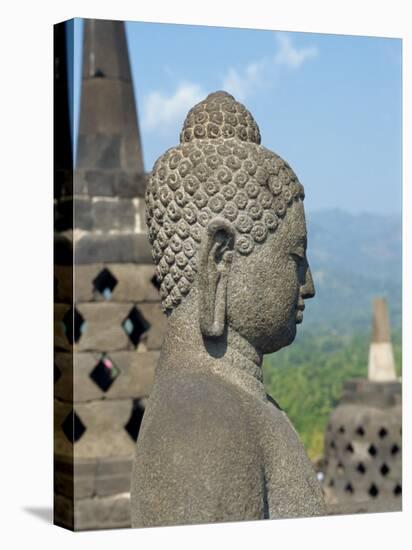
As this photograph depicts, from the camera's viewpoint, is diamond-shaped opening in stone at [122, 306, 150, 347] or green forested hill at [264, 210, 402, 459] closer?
diamond-shaped opening in stone at [122, 306, 150, 347]

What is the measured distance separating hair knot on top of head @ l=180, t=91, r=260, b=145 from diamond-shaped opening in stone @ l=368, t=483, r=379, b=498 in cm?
770

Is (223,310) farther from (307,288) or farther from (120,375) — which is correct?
(120,375)

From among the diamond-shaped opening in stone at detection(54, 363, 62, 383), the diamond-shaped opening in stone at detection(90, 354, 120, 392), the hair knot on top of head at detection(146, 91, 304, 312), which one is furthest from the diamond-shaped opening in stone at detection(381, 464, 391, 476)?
the hair knot on top of head at detection(146, 91, 304, 312)

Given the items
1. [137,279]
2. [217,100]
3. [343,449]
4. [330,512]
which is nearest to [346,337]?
[343,449]

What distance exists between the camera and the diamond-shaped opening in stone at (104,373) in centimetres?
1063

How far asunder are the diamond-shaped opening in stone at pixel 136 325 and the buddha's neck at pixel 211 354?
5.78 meters

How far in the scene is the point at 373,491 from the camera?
12.4 meters

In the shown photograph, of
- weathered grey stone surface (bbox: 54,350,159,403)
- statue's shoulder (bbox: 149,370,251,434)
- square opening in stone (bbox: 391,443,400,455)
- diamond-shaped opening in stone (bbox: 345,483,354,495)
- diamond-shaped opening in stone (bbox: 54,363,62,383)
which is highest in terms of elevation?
statue's shoulder (bbox: 149,370,251,434)

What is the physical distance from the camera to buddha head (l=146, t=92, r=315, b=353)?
16.2 feet

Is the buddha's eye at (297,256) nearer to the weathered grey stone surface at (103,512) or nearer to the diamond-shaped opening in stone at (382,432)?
the weathered grey stone surface at (103,512)

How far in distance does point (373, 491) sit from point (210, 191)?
314 inches

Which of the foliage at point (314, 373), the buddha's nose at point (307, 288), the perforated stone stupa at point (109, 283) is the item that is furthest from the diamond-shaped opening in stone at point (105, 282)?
the foliage at point (314, 373)

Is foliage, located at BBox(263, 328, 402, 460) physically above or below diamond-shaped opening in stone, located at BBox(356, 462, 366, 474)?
below

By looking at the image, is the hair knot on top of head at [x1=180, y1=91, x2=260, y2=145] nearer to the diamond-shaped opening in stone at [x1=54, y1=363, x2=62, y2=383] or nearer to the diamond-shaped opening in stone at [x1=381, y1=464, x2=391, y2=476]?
the diamond-shaped opening in stone at [x1=54, y1=363, x2=62, y2=383]
